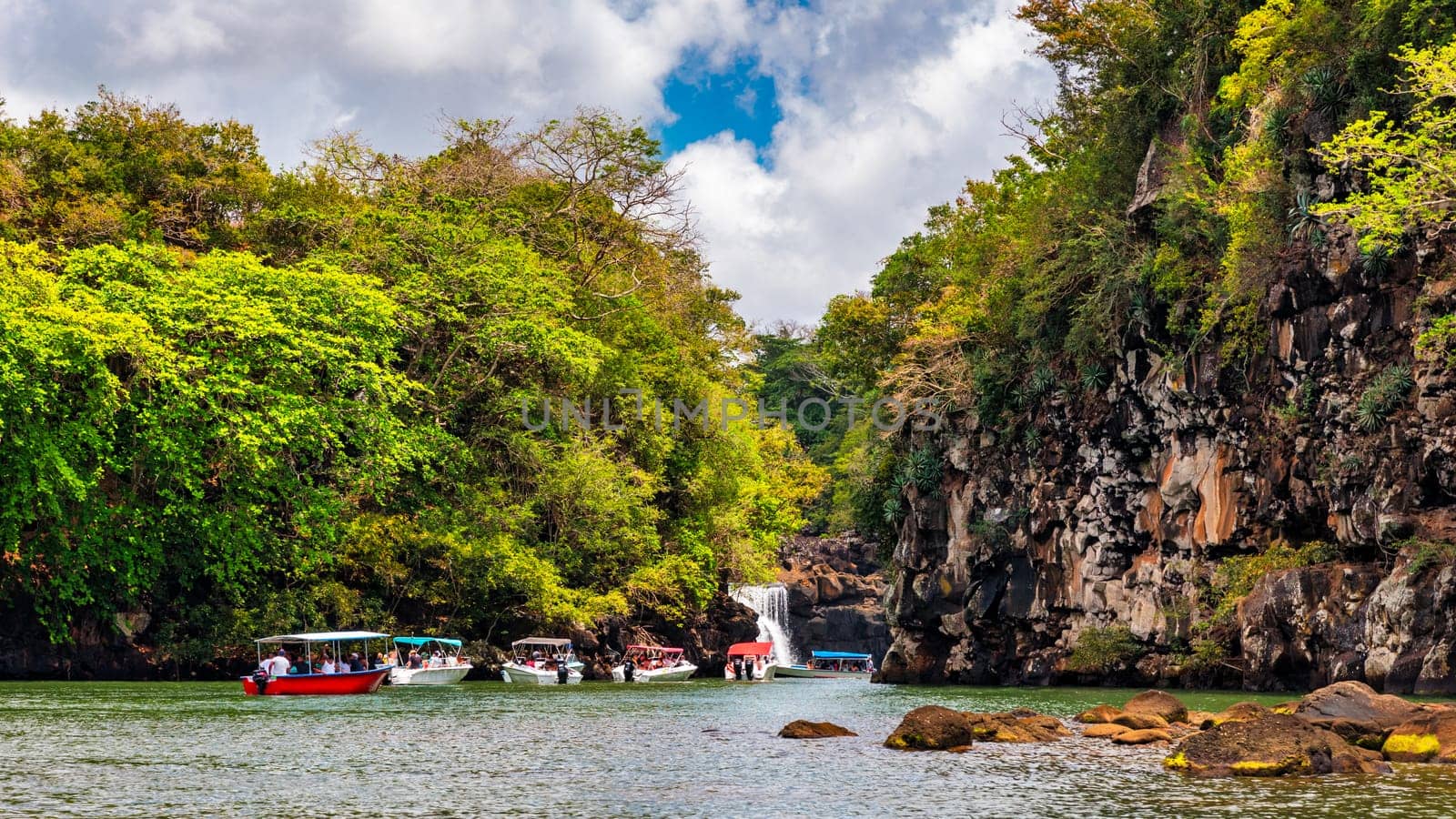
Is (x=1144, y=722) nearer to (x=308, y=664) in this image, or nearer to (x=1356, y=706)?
(x=1356, y=706)

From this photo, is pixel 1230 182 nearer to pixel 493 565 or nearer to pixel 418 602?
pixel 493 565

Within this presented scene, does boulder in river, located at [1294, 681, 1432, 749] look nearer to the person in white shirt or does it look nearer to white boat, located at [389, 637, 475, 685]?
the person in white shirt

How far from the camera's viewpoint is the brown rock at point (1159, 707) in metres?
23.5

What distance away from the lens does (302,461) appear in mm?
39000

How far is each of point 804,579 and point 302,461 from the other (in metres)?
43.8

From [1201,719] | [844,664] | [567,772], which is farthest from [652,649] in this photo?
[567,772]

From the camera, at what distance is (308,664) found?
119ft

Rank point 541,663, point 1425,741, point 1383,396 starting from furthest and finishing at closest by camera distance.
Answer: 1. point 541,663
2. point 1383,396
3. point 1425,741

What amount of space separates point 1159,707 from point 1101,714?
4.29 ft

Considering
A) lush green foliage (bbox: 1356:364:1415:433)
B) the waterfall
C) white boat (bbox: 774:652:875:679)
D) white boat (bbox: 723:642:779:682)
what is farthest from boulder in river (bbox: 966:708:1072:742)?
the waterfall

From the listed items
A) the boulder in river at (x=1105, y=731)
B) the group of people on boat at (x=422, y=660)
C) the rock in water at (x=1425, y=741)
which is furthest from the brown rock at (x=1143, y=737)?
the group of people on boat at (x=422, y=660)

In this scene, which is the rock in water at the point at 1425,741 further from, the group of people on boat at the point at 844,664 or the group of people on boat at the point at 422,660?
the group of people on boat at the point at 844,664

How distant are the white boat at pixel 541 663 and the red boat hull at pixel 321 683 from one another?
8404 mm

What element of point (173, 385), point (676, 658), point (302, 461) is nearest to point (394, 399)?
point (302, 461)
